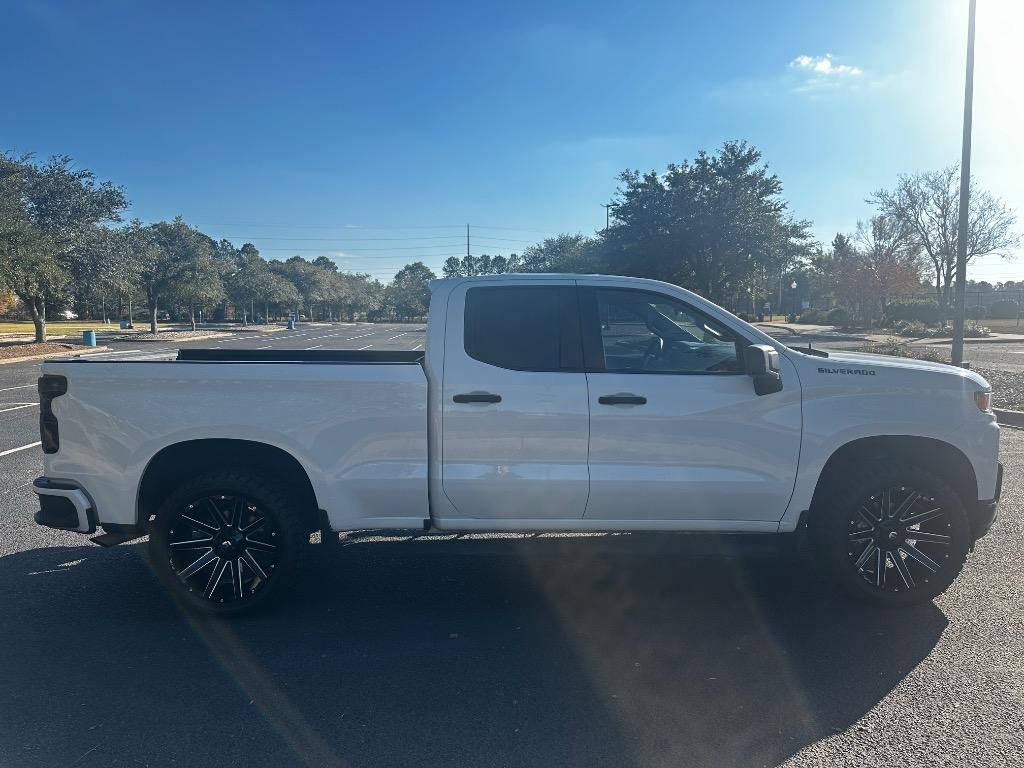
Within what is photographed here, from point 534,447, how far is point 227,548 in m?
1.93

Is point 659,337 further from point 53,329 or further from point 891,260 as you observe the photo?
point 53,329

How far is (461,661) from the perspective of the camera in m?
3.98

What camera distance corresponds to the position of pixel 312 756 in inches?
124

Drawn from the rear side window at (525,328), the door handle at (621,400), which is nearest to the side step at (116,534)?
the rear side window at (525,328)

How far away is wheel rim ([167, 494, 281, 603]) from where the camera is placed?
449 cm

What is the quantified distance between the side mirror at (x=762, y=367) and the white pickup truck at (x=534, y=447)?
3cm

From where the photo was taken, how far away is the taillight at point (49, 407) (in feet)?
14.5

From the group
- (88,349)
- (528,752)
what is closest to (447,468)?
(528,752)

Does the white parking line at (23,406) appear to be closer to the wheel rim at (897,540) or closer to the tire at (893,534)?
the tire at (893,534)

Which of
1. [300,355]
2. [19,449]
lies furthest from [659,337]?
[19,449]

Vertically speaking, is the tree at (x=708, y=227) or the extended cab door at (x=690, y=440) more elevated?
the tree at (x=708, y=227)

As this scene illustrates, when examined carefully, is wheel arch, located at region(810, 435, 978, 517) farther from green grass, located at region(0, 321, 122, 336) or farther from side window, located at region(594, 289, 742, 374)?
green grass, located at region(0, 321, 122, 336)

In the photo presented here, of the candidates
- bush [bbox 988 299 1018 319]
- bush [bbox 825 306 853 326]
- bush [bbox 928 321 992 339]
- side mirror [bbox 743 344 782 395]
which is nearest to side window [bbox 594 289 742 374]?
side mirror [bbox 743 344 782 395]

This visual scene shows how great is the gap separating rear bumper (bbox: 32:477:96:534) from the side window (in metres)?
3.19
